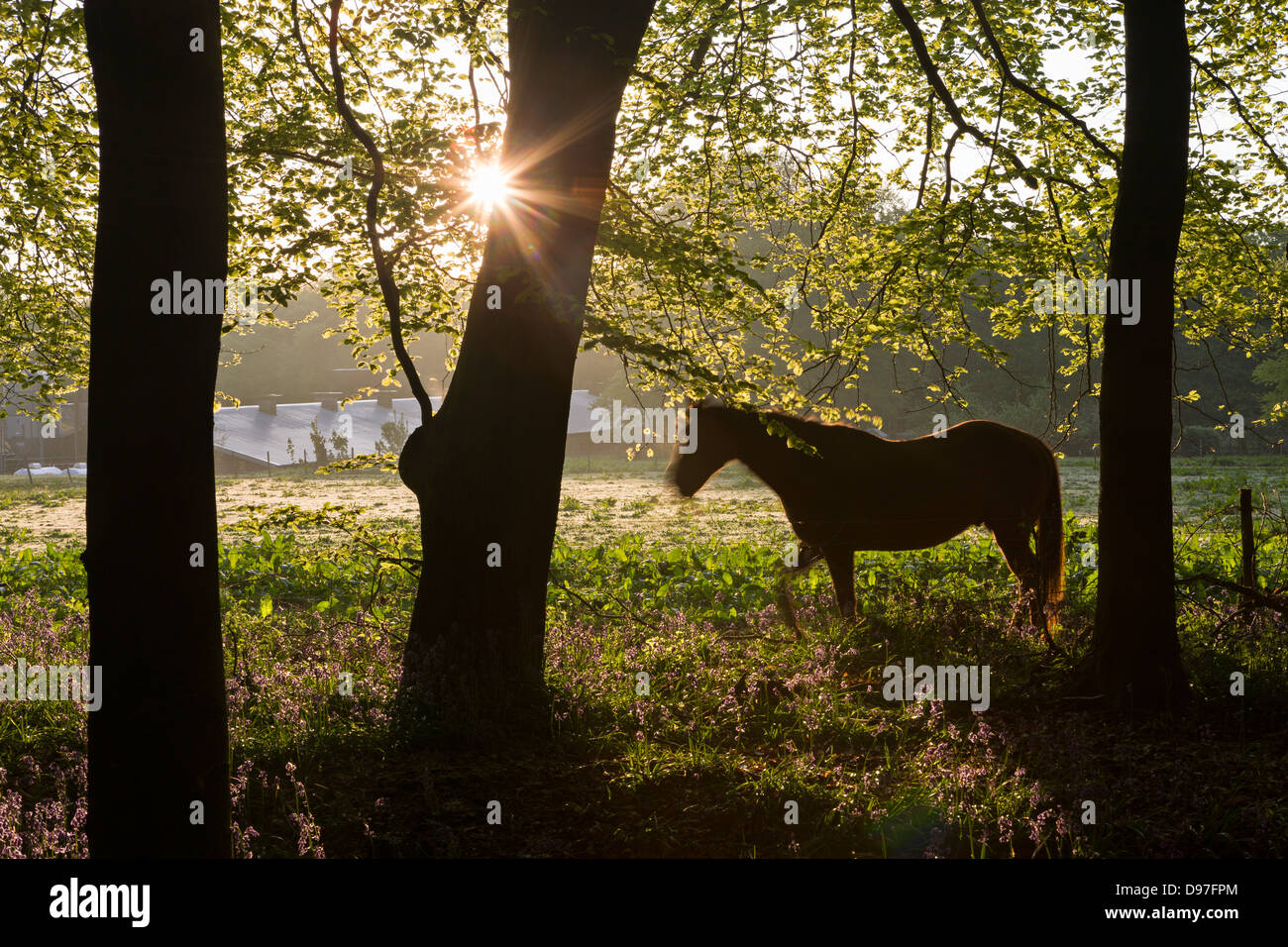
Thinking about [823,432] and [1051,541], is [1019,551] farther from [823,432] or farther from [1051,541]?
[823,432]

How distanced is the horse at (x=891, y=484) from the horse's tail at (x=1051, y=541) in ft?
0.03

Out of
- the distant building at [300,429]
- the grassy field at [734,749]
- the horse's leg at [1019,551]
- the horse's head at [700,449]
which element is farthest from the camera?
the distant building at [300,429]

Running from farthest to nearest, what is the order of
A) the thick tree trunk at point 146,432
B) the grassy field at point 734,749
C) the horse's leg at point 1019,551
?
the horse's leg at point 1019,551, the grassy field at point 734,749, the thick tree trunk at point 146,432

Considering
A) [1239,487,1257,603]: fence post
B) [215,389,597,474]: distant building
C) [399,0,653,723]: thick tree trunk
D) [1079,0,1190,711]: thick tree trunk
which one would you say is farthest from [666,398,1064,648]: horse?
[215,389,597,474]: distant building

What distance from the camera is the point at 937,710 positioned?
237 inches

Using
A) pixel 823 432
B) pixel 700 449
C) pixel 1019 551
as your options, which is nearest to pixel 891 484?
pixel 823 432

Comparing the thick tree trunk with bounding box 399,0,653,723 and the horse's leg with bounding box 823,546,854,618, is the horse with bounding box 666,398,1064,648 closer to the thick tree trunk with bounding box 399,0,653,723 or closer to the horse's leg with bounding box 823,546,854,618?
the horse's leg with bounding box 823,546,854,618

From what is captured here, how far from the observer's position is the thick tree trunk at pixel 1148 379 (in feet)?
20.2

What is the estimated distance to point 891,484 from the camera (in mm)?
8922

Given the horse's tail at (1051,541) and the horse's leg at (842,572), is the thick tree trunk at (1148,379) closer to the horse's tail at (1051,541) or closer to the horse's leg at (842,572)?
the horse's tail at (1051,541)

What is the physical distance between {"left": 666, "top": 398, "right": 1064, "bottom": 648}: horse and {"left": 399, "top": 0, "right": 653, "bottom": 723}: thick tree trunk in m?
2.44

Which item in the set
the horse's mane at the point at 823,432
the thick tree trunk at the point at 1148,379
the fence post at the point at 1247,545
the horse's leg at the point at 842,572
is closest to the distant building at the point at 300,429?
the horse's mane at the point at 823,432

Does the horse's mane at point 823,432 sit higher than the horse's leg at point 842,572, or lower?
higher

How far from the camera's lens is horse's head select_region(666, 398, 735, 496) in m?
8.45
